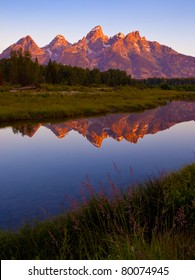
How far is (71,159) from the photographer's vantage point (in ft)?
63.0

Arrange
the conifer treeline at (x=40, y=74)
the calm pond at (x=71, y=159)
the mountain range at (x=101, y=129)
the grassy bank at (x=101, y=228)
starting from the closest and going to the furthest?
1. the grassy bank at (x=101, y=228)
2. the calm pond at (x=71, y=159)
3. the mountain range at (x=101, y=129)
4. the conifer treeline at (x=40, y=74)

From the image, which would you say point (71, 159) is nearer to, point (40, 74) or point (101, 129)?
point (101, 129)

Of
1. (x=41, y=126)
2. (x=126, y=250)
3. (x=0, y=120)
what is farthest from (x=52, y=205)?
(x=0, y=120)

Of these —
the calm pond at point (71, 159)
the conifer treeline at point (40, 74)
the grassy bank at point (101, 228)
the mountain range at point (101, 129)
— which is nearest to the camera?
the grassy bank at point (101, 228)

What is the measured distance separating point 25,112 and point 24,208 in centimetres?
2730

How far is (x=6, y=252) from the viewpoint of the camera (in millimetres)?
7582

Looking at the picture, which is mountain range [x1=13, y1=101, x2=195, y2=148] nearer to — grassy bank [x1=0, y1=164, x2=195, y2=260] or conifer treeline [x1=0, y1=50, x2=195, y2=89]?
grassy bank [x1=0, y1=164, x2=195, y2=260]

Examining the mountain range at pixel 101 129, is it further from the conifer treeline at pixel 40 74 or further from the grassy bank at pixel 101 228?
the conifer treeline at pixel 40 74

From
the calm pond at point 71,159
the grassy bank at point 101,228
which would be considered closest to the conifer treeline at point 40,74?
the calm pond at point 71,159

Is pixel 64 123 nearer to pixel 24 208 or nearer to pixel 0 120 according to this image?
pixel 0 120

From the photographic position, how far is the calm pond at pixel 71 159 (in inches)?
475

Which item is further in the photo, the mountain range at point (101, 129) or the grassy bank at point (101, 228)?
the mountain range at point (101, 129)

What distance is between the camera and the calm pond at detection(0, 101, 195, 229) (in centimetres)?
1205

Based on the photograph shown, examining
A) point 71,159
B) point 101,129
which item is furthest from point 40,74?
point 71,159
